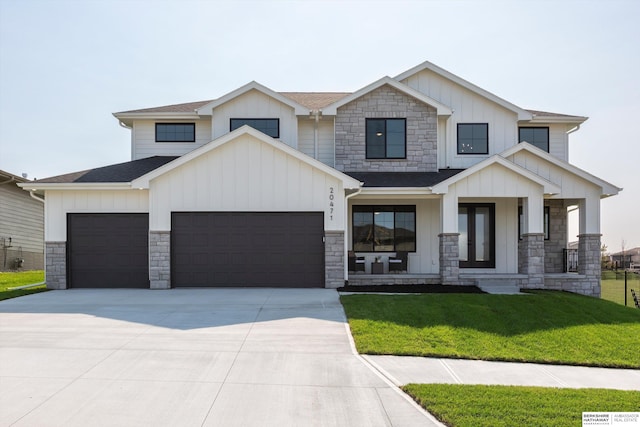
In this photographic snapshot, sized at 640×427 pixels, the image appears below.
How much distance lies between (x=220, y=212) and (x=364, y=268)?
18.6 feet

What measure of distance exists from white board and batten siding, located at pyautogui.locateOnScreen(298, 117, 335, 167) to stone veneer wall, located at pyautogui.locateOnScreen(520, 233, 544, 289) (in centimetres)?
741

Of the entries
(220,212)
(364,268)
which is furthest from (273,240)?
(364,268)

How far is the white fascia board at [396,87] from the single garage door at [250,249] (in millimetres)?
4511

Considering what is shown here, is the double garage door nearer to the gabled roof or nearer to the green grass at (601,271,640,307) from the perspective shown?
the gabled roof

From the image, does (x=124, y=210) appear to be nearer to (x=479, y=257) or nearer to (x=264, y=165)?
(x=264, y=165)

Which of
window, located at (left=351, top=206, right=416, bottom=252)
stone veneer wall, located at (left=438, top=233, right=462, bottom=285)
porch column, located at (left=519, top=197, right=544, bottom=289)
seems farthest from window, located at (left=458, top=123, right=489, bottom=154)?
stone veneer wall, located at (left=438, top=233, right=462, bottom=285)

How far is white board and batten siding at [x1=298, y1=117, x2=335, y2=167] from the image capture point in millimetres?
18312

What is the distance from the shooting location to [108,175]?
16.3m

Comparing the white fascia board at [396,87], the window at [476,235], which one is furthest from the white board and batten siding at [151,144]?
the window at [476,235]

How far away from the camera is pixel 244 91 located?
18062 millimetres

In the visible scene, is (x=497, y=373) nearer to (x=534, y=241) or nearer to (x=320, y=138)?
(x=534, y=241)

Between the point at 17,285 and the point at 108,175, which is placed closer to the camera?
the point at 108,175

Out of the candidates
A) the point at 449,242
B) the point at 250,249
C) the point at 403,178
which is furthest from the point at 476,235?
the point at 250,249

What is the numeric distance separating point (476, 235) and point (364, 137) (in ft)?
18.1
